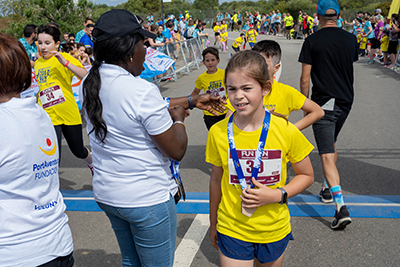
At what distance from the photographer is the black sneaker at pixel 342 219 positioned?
376 cm

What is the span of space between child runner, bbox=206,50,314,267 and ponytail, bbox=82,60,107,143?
672 mm

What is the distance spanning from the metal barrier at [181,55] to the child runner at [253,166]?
35.6 feet

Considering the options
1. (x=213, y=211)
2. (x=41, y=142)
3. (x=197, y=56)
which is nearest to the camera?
(x=41, y=142)

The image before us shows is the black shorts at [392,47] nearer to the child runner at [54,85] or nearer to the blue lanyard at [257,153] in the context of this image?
the child runner at [54,85]

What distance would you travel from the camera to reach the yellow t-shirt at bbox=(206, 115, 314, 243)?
2.13 m

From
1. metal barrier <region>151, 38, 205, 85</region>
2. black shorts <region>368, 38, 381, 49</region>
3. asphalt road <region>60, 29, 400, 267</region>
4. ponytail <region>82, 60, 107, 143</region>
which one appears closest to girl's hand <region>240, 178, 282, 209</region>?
ponytail <region>82, 60, 107, 143</region>

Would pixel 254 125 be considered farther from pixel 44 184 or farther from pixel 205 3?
pixel 205 3

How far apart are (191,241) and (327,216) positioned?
5.24 feet

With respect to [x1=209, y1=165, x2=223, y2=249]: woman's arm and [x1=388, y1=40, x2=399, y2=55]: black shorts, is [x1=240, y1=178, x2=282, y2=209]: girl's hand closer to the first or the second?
[x1=209, y1=165, x2=223, y2=249]: woman's arm

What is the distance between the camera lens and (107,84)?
→ 1973mm

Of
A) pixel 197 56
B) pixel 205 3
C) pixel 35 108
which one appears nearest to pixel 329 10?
pixel 35 108

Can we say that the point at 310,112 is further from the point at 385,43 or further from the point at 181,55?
the point at 385,43

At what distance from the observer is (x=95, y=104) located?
1.99 m

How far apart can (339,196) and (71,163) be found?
4591 millimetres
